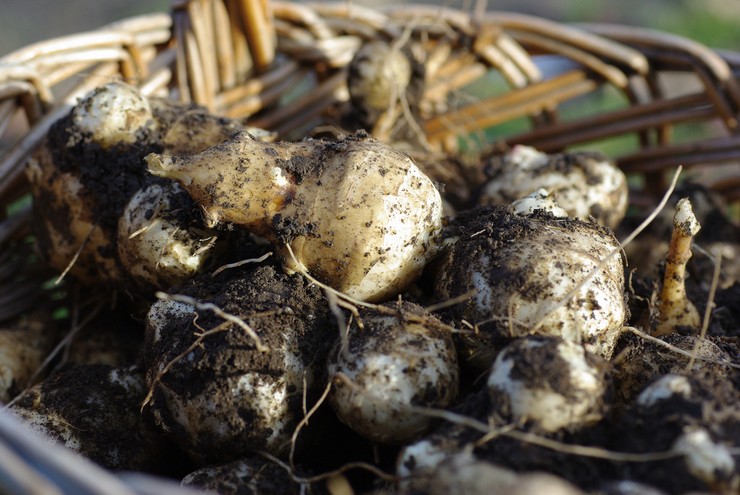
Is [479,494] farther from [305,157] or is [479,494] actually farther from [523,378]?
[305,157]

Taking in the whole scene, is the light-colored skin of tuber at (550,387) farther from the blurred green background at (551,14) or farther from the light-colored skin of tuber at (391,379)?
the blurred green background at (551,14)

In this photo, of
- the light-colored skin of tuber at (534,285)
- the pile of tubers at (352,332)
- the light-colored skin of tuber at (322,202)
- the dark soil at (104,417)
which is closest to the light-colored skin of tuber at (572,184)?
the pile of tubers at (352,332)

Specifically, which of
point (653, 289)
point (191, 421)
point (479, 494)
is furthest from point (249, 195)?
point (653, 289)

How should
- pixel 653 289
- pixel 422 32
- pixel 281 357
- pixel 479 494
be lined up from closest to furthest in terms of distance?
pixel 479 494, pixel 281 357, pixel 653 289, pixel 422 32

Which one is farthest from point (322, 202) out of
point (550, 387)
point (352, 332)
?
point (550, 387)

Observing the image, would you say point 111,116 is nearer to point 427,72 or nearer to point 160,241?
point 160,241

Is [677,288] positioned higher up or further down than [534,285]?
further down
